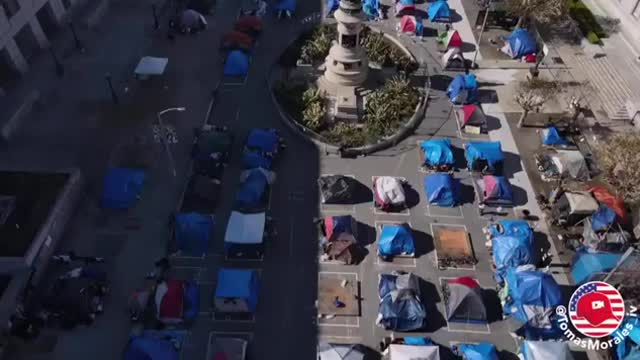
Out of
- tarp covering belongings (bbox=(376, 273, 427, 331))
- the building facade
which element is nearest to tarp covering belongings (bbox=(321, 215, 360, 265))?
tarp covering belongings (bbox=(376, 273, 427, 331))

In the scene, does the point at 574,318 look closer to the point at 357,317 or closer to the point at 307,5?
the point at 357,317

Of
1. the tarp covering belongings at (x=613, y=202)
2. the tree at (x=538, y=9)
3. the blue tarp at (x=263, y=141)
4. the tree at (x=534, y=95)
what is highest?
the tree at (x=538, y=9)

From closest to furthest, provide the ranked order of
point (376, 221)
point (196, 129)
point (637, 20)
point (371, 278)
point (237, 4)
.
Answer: point (371, 278) → point (376, 221) → point (196, 129) → point (637, 20) → point (237, 4)

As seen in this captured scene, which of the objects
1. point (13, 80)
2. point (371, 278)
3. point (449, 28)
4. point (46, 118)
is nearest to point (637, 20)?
point (449, 28)

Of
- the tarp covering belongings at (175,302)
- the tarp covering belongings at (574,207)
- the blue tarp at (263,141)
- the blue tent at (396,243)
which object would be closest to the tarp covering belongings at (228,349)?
the tarp covering belongings at (175,302)

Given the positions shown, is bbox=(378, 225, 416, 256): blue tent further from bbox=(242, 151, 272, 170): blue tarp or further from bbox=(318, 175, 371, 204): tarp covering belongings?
bbox=(242, 151, 272, 170): blue tarp

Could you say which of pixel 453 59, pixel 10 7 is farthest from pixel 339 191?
pixel 10 7

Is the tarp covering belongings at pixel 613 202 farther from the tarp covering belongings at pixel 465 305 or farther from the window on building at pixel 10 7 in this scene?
the window on building at pixel 10 7

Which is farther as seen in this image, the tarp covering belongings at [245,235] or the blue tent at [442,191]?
the blue tent at [442,191]
